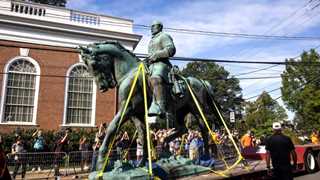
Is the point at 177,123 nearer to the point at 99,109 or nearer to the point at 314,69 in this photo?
the point at 99,109

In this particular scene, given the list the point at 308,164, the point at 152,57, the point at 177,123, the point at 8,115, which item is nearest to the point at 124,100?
the point at 152,57

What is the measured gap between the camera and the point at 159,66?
28.8 feet

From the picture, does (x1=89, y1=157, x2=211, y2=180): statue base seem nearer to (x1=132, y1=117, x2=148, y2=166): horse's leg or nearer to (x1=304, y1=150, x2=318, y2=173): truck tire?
(x1=132, y1=117, x2=148, y2=166): horse's leg

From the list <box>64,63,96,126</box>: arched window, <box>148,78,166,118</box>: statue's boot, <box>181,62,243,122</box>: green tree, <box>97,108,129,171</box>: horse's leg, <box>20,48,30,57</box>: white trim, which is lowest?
<box>97,108,129,171</box>: horse's leg

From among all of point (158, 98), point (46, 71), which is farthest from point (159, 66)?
point (46, 71)

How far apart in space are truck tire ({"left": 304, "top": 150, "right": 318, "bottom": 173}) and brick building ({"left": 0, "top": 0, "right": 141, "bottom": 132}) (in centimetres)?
1423

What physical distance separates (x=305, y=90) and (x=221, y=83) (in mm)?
32383

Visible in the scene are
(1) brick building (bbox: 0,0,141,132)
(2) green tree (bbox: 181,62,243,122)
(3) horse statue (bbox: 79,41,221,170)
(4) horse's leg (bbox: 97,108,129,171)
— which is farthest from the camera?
(2) green tree (bbox: 181,62,243,122)

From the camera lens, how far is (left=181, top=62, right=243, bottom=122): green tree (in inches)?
2987

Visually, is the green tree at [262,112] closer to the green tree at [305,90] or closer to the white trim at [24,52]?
the green tree at [305,90]

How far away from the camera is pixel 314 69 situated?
1943 inches

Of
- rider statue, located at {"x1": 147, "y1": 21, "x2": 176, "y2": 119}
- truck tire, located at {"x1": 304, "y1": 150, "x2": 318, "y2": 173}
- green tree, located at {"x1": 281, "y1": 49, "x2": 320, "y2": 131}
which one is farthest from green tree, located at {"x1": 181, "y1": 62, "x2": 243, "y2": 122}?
rider statue, located at {"x1": 147, "y1": 21, "x2": 176, "y2": 119}

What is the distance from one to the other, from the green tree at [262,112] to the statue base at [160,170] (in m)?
53.6

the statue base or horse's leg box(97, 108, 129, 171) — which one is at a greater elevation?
horse's leg box(97, 108, 129, 171)
